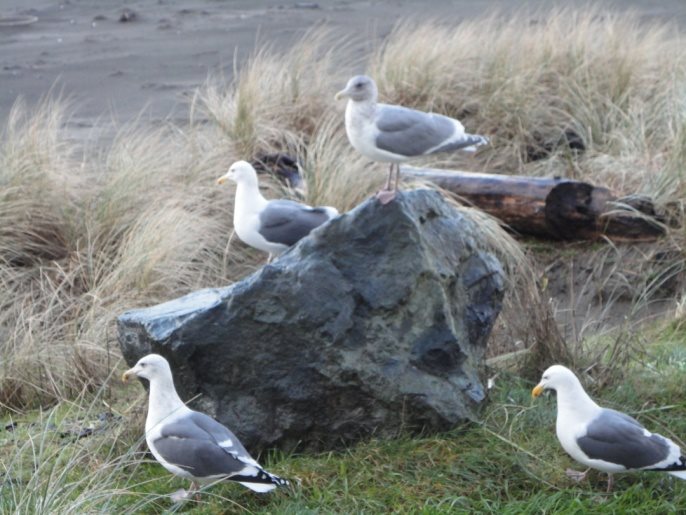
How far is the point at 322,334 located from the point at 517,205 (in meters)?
3.49

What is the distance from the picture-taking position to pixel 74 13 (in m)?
17.4

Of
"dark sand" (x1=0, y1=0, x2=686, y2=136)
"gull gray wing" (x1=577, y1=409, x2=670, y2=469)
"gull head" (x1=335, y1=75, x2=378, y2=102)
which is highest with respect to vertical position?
"gull head" (x1=335, y1=75, x2=378, y2=102)

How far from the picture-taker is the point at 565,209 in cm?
829

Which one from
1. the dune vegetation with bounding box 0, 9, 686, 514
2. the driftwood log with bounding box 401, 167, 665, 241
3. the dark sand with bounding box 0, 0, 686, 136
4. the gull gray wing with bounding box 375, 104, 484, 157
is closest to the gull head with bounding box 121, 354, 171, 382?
the dune vegetation with bounding box 0, 9, 686, 514

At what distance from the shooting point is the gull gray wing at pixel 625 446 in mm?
4699

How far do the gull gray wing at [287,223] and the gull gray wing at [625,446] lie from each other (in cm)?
230

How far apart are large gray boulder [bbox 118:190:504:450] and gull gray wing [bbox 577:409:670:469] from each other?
688 millimetres

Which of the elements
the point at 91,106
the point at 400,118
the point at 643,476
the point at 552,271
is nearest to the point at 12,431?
the point at 400,118

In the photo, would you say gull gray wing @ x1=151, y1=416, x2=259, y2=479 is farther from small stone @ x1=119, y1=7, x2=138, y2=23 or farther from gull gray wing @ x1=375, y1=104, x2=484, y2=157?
small stone @ x1=119, y1=7, x2=138, y2=23

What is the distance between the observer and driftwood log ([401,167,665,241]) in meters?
8.22

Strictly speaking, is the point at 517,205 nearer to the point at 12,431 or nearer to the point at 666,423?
the point at 666,423

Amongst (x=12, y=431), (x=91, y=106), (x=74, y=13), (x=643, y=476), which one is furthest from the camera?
(x=74, y=13)

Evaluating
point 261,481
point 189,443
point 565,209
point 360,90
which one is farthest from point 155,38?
point 261,481

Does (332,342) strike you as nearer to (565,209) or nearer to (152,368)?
(152,368)
